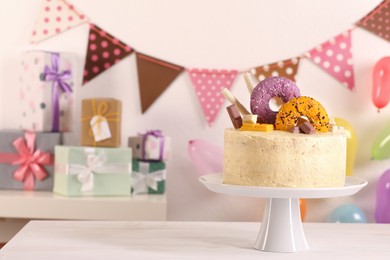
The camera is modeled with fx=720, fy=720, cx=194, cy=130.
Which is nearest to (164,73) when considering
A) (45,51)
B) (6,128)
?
(45,51)

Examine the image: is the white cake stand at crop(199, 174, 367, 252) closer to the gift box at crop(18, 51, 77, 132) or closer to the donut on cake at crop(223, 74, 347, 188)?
the donut on cake at crop(223, 74, 347, 188)

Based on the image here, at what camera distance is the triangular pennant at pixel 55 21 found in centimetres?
302

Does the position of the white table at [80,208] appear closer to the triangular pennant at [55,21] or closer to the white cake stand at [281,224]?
the triangular pennant at [55,21]

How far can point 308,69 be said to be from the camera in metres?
3.08

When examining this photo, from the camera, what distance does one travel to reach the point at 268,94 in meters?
1.72

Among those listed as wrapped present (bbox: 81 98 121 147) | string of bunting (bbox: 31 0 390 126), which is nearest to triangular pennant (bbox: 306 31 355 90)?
string of bunting (bbox: 31 0 390 126)

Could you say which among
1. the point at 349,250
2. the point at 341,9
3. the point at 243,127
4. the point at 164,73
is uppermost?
the point at 341,9

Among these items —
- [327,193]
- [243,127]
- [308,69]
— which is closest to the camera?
[327,193]

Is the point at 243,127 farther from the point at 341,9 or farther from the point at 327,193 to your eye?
the point at 341,9

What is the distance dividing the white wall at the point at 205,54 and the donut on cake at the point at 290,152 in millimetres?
1412

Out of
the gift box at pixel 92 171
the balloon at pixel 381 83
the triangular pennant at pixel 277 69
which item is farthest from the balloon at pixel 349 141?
the gift box at pixel 92 171

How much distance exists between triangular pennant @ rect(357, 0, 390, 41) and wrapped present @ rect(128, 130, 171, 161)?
3.21ft

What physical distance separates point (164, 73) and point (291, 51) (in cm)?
55

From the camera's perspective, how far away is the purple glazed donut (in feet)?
5.65
